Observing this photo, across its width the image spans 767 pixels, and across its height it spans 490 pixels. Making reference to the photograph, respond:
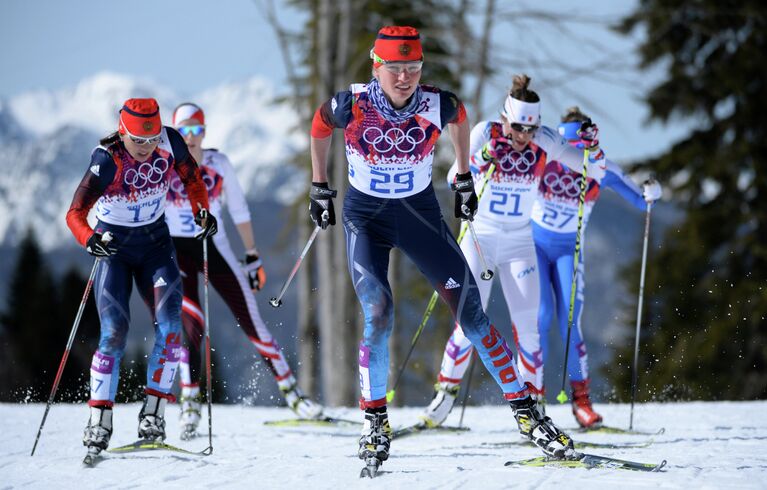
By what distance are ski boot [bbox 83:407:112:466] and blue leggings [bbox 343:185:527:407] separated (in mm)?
1777

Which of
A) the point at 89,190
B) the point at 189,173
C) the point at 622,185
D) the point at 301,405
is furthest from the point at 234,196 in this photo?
the point at 622,185

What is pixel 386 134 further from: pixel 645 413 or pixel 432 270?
pixel 645 413

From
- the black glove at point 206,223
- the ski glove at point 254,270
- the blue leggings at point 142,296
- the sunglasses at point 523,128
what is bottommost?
the blue leggings at point 142,296

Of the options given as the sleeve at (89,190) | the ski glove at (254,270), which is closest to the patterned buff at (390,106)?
the sleeve at (89,190)

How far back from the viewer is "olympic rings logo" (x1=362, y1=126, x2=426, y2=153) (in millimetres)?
5348

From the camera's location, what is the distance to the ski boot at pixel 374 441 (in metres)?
5.21

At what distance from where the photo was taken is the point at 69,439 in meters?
7.31

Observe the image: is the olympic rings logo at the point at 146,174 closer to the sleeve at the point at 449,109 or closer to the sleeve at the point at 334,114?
the sleeve at the point at 334,114

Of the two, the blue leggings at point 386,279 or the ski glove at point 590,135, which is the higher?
the ski glove at point 590,135

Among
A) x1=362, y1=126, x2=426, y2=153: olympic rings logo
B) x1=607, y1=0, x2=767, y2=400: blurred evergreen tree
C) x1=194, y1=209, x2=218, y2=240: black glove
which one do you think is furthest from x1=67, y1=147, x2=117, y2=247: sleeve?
x1=607, y1=0, x2=767, y2=400: blurred evergreen tree

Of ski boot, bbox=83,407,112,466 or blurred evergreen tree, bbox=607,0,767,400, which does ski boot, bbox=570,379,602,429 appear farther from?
blurred evergreen tree, bbox=607,0,767,400

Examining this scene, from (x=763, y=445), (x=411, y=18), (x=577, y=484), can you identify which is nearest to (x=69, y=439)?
(x=577, y=484)

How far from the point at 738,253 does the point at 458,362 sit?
1427 cm

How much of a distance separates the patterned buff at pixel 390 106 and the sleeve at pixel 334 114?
0.47 ft
